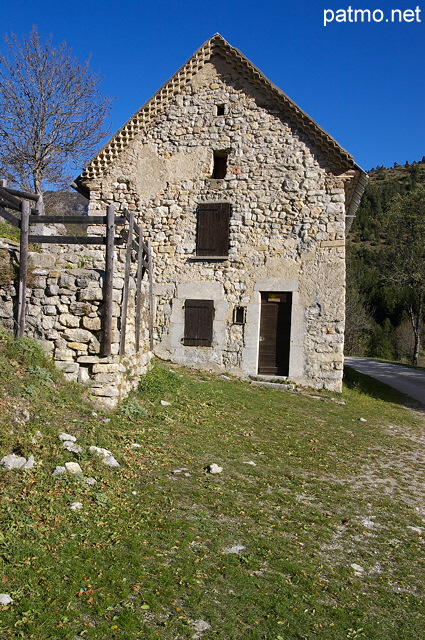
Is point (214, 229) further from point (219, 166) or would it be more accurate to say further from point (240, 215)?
point (219, 166)

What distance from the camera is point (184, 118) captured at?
1412 cm

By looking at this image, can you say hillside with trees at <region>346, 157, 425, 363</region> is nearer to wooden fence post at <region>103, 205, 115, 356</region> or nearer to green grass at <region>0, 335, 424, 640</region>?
wooden fence post at <region>103, 205, 115, 356</region>

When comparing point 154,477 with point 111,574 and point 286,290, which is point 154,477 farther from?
point 286,290

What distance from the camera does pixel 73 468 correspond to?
4926 millimetres

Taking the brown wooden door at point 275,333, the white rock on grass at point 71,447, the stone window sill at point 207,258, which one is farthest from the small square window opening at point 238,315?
the white rock on grass at point 71,447

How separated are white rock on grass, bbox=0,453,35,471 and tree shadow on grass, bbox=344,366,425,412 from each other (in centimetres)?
1156

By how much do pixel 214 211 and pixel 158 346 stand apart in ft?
13.2

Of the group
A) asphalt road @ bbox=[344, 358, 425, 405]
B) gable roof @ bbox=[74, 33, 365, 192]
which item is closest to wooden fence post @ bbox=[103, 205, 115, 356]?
gable roof @ bbox=[74, 33, 365, 192]

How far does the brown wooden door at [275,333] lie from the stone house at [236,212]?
0.03 m

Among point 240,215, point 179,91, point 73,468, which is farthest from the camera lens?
point 179,91

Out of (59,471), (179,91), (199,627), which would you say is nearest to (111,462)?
(59,471)

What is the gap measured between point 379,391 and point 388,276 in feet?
73.5

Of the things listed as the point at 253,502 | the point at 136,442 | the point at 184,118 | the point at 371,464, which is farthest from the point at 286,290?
the point at 253,502

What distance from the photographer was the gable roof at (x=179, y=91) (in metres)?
13.2
